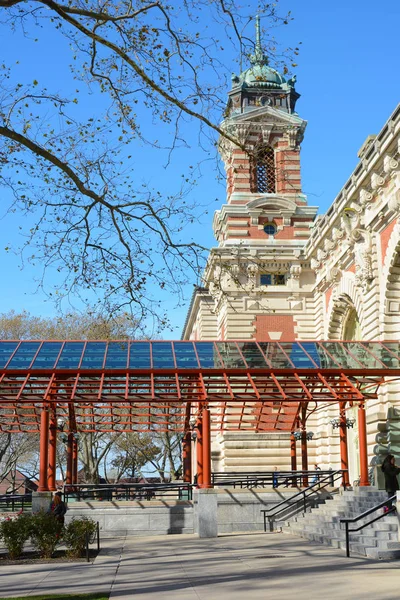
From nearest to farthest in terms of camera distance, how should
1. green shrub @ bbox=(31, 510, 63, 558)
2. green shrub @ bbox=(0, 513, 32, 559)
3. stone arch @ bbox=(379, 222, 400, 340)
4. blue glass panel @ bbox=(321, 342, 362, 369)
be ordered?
green shrub @ bbox=(31, 510, 63, 558) → green shrub @ bbox=(0, 513, 32, 559) → blue glass panel @ bbox=(321, 342, 362, 369) → stone arch @ bbox=(379, 222, 400, 340)

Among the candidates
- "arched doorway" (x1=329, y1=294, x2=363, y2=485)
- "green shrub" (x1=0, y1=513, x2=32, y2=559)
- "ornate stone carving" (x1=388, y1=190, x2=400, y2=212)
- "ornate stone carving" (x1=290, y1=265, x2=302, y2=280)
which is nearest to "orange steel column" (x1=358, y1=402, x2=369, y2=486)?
"ornate stone carving" (x1=388, y1=190, x2=400, y2=212)

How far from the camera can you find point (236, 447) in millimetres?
40062

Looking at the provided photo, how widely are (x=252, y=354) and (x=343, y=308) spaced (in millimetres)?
10818

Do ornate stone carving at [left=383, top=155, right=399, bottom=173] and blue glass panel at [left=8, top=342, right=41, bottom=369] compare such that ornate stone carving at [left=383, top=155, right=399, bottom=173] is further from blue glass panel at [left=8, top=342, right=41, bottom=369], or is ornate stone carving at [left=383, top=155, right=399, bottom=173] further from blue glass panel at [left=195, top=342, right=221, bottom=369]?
blue glass panel at [left=8, top=342, right=41, bottom=369]

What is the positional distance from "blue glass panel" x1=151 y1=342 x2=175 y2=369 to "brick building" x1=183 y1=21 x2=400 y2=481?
353cm

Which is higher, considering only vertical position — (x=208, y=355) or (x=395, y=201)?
(x=395, y=201)

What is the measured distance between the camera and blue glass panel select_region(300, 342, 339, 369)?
27919 mm

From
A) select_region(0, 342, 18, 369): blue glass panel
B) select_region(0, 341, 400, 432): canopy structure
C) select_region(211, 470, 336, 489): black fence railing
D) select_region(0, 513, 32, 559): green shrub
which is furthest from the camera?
select_region(211, 470, 336, 489): black fence railing

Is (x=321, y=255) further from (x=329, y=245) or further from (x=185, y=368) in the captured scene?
(x=185, y=368)

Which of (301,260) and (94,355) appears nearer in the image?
(94,355)

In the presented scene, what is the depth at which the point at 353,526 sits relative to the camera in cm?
1981

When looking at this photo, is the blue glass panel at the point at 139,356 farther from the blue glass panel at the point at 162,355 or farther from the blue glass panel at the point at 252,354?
the blue glass panel at the point at 252,354

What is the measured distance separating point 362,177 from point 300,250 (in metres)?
11.4

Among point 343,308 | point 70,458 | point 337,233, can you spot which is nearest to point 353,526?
point 70,458
